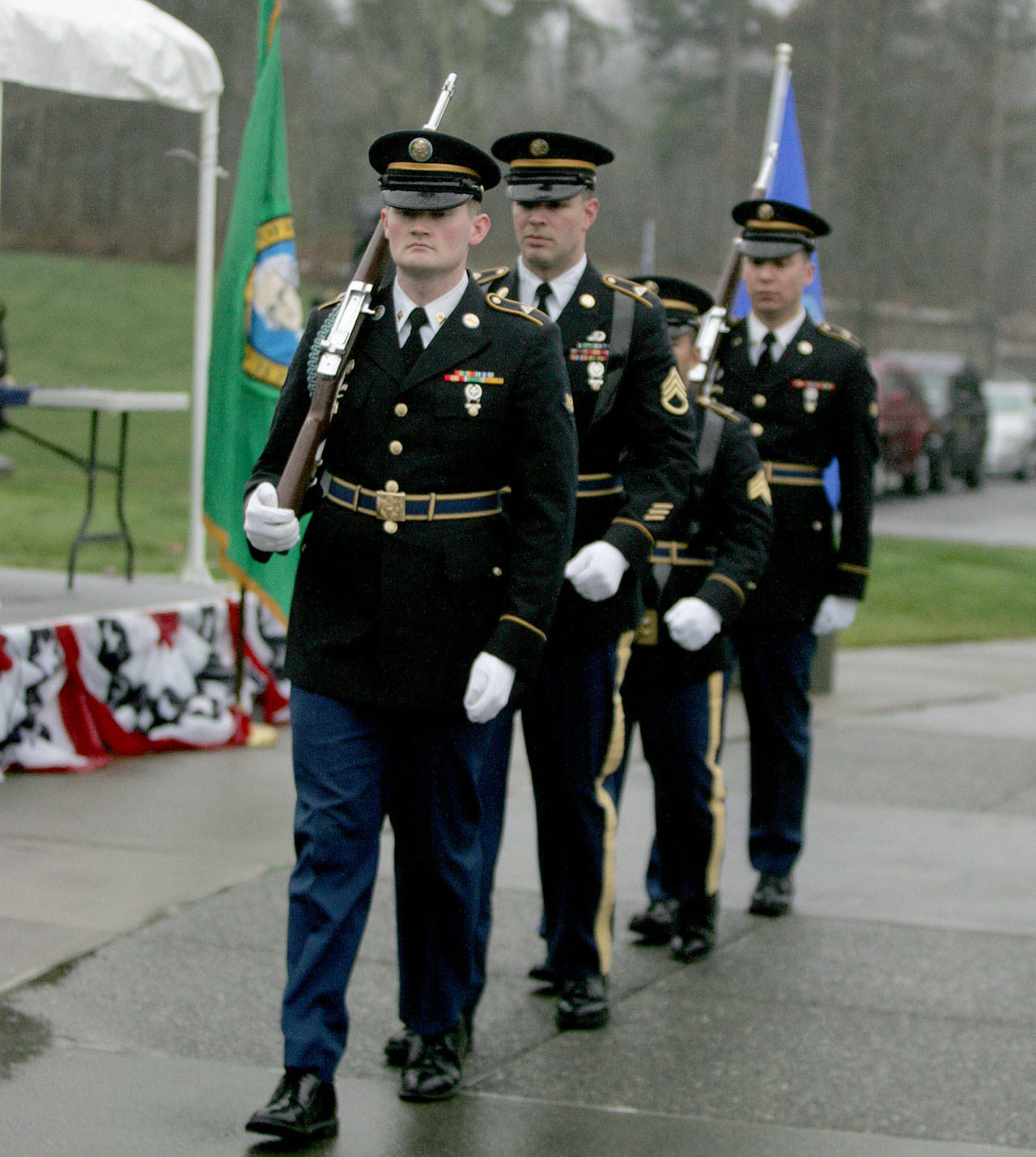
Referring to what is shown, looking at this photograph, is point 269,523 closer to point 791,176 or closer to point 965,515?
point 791,176

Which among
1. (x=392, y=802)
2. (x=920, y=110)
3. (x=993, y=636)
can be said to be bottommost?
(x=993, y=636)

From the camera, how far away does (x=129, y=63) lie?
7602mm

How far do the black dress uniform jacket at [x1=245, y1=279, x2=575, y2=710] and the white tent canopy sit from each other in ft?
12.2

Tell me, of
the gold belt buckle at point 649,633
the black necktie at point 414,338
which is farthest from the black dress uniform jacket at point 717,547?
the black necktie at point 414,338

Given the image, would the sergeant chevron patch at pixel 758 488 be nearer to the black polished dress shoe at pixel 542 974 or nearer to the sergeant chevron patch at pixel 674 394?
the sergeant chevron patch at pixel 674 394

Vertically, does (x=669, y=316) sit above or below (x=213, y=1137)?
above

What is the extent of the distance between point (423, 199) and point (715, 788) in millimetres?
2097

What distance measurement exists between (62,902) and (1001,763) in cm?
444

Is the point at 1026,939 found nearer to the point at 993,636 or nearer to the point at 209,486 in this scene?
the point at 209,486

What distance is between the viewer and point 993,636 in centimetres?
1309

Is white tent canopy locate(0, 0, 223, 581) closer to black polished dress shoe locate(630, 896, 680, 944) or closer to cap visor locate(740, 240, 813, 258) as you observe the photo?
cap visor locate(740, 240, 813, 258)

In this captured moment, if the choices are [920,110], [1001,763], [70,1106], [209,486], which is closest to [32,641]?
[209,486]

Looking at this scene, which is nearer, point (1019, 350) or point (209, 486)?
point (209, 486)

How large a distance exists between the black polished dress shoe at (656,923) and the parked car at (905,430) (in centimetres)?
2034
